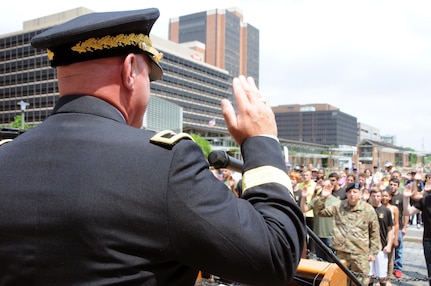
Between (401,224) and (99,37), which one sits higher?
(99,37)

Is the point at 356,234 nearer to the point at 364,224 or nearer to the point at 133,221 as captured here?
the point at 364,224

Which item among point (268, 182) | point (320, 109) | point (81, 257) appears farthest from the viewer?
point (320, 109)

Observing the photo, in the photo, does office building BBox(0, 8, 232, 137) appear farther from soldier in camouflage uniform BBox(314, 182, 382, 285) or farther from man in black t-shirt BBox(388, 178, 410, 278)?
soldier in camouflage uniform BBox(314, 182, 382, 285)

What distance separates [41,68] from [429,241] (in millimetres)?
82200

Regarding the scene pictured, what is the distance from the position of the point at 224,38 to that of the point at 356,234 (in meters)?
138

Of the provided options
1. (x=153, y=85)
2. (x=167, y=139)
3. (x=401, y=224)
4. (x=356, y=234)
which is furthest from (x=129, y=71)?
(x=153, y=85)

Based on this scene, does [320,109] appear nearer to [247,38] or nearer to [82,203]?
[247,38]

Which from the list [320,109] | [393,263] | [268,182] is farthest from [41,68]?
[320,109]

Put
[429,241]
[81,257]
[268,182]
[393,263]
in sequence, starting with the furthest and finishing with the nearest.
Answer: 1. [393,263]
2. [429,241]
3. [268,182]
4. [81,257]

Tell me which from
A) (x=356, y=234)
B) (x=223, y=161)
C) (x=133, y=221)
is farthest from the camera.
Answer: (x=356, y=234)

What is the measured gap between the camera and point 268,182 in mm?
1220

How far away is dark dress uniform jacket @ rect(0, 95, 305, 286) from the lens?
109 cm

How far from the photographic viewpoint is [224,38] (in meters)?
140

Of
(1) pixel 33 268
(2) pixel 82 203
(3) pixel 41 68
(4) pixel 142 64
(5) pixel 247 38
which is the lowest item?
(1) pixel 33 268
